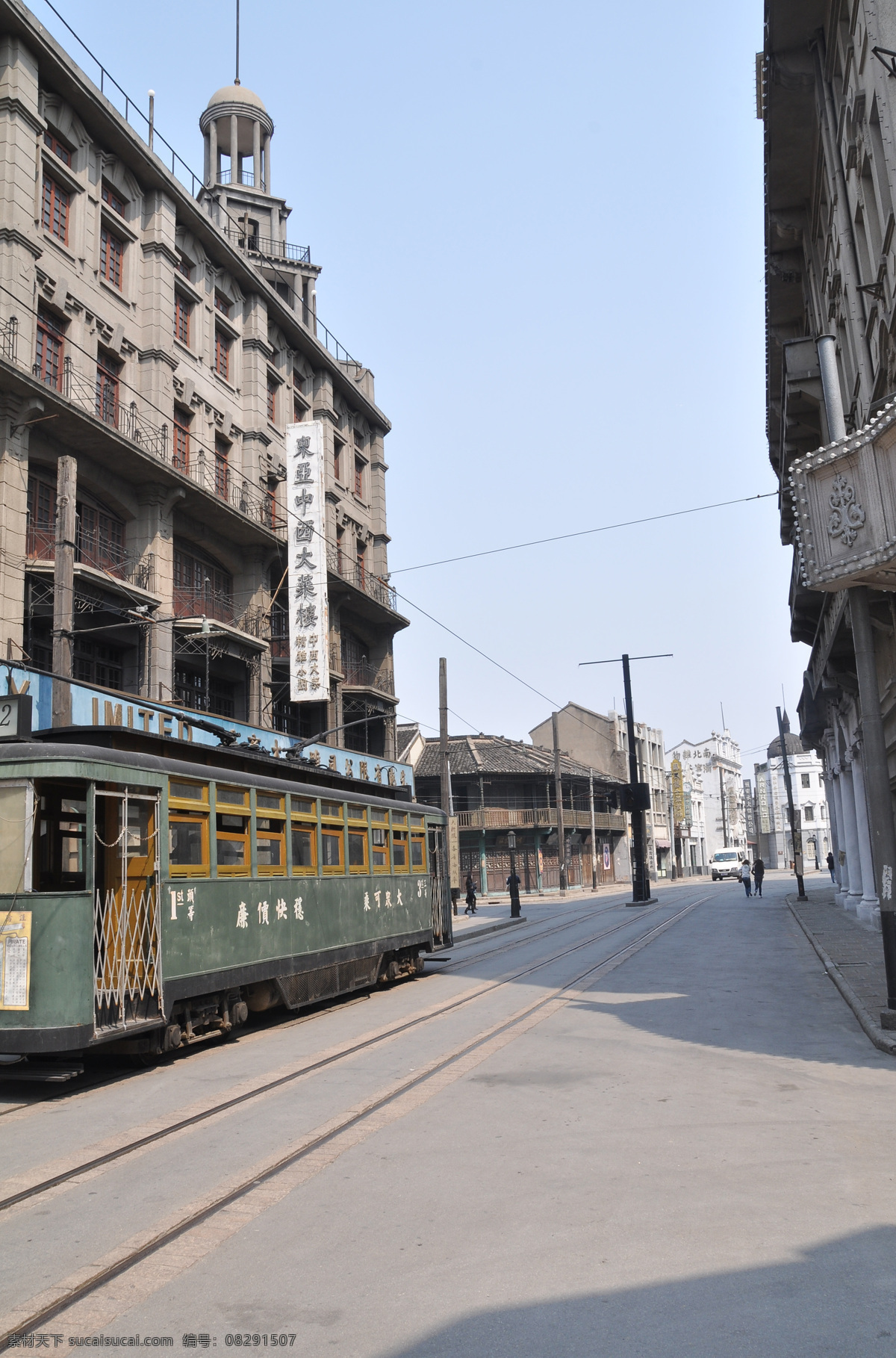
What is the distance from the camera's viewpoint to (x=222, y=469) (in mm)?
29438

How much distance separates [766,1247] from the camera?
16.3 ft

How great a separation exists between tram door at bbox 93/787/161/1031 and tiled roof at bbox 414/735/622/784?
45338 millimetres

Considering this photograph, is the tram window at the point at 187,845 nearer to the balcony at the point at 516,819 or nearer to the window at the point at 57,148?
the window at the point at 57,148

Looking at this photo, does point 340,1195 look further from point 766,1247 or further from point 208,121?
point 208,121

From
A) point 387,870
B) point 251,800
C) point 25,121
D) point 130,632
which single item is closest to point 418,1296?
point 251,800

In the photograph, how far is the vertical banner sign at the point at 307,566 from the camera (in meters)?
29.2

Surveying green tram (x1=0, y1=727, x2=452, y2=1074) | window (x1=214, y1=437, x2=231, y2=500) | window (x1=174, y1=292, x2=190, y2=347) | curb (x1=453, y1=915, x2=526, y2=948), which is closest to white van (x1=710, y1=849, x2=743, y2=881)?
curb (x1=453, y1=915, x2=526, y2=948)

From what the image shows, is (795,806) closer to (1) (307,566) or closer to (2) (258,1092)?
(1) (307,566)

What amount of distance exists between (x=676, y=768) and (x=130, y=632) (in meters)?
66.5

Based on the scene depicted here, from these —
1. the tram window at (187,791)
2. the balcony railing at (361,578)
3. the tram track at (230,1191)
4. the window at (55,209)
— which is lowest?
the tram track at (230,1191)

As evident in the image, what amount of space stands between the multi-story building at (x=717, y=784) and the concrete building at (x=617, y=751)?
19.7m

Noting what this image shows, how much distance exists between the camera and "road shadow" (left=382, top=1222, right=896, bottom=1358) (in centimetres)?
396

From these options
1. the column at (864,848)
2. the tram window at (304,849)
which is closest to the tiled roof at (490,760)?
the column at (864,848)

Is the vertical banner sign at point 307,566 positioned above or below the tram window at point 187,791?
above
